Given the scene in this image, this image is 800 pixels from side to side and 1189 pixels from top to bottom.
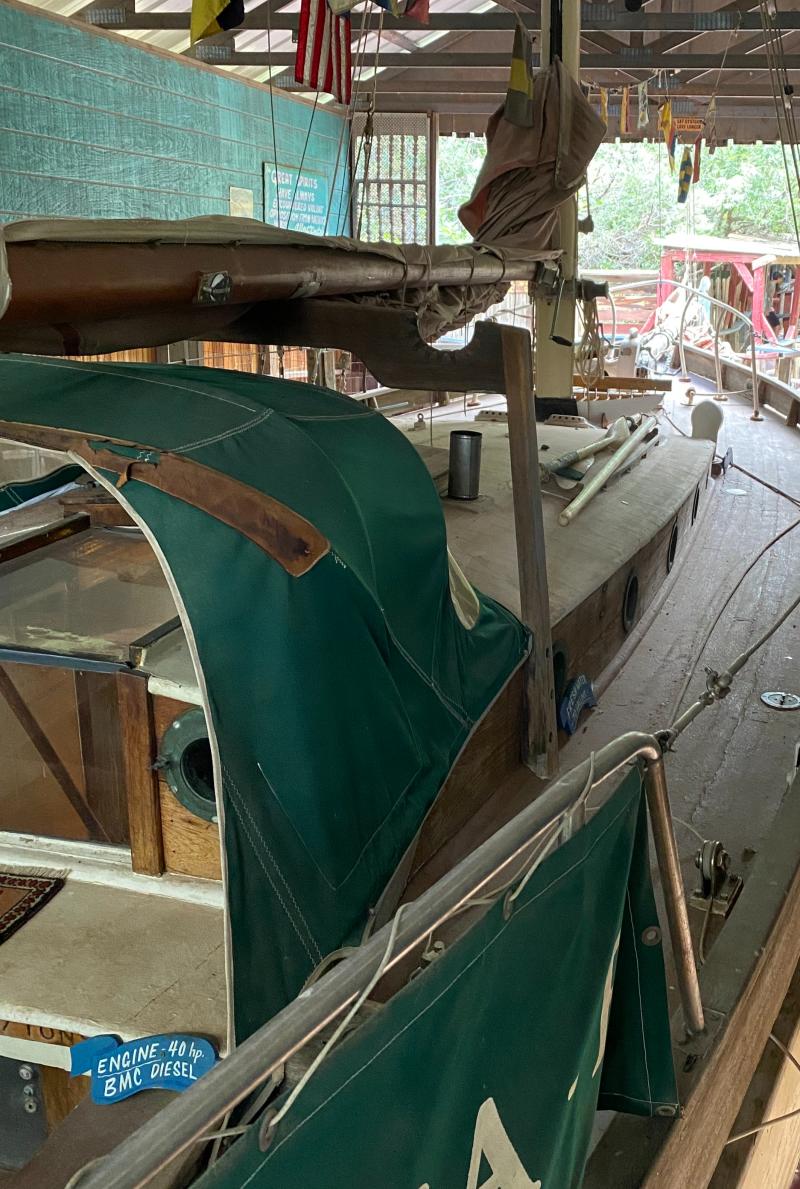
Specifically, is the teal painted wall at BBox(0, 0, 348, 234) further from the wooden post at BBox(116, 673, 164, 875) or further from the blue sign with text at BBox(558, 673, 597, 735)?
the wooden post at BBox(116, 673, 164, 875)

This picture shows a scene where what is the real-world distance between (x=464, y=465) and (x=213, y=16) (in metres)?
2.87

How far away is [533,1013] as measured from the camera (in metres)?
1.48

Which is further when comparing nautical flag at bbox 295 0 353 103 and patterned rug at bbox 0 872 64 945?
nautical flag at bbox 295 0 353 103

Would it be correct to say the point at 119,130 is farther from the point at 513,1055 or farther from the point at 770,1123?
the point at 513,1055

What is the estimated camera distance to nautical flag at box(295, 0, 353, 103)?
19.2 feet

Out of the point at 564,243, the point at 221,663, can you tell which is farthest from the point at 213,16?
the point at 221,663

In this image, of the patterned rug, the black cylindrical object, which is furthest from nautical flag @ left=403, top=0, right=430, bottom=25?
the patterned rug

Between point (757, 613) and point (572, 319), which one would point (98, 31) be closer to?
point (572, 319)

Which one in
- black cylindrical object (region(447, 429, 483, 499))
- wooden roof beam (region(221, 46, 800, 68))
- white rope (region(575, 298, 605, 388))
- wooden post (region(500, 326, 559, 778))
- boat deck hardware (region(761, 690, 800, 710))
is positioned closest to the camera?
wooden post (region(500, 326, 559, 778))

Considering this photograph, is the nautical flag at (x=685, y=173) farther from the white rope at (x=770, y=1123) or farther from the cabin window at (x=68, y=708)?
the cabin window at (x=68, y=708)

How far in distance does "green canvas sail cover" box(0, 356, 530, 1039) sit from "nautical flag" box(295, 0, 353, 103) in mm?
4165

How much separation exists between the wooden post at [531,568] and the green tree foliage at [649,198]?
88.5ft

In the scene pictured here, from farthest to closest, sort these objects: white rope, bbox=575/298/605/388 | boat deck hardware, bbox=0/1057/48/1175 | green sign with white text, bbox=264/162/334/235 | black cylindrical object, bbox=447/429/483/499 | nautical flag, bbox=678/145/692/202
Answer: nautical flag, bbox=678/145/692/202, green sign with white text, bbox=264/162/334/235, white rope, bbox=575/298/605/388, black cylindrical object, bbox=447/429/483/499, boat deck hardware, bbox=0/1057/48/1175

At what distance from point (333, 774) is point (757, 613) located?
3.53 meters
